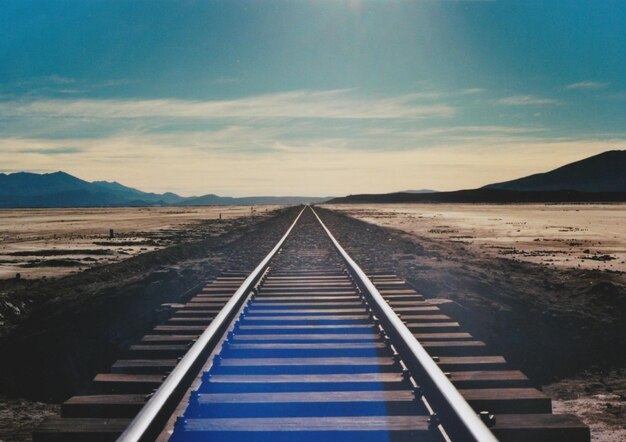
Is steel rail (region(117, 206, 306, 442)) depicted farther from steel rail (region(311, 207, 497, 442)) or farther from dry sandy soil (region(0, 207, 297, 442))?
dry sandy soil (region(0, 207, 297, 442))

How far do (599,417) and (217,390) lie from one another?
3302mm

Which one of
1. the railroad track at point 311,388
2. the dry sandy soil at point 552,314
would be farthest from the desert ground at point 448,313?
the railroad track at point 311,388

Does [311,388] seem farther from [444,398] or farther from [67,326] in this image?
[67,326]

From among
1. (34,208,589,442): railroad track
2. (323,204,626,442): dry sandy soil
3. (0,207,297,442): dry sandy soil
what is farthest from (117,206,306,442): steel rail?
(323,204,626,442): dry sandy soil

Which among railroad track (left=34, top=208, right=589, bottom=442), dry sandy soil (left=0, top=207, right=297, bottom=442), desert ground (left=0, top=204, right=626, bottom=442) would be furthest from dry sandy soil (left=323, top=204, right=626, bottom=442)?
dry sandy soil (left=0, top=207, right=297, bottom=442)

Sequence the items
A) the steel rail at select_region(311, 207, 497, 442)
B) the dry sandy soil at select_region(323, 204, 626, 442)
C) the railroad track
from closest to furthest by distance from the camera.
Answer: the steel rail at select_region(311, 207, 497, 442)
the railroad track
the dry sandy soil at select_region(323, 204, 626, 442)

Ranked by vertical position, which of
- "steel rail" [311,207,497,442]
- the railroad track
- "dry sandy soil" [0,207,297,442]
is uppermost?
"steel rail" [311,207,497,442]

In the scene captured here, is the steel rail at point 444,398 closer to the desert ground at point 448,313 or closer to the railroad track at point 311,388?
the railroad track at point 311,388

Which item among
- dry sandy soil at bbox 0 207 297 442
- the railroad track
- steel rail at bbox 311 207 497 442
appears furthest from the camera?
dry sandy soil at bbox 0 207 297 442

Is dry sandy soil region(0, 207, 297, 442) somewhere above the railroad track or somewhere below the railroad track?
below

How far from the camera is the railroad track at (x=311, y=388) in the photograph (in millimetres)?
2986

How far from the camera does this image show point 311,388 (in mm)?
3705

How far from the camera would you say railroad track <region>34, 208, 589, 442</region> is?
2986 mm

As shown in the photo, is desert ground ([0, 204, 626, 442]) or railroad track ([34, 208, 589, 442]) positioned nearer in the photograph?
railroad track ([34, 208, 589, 442])
